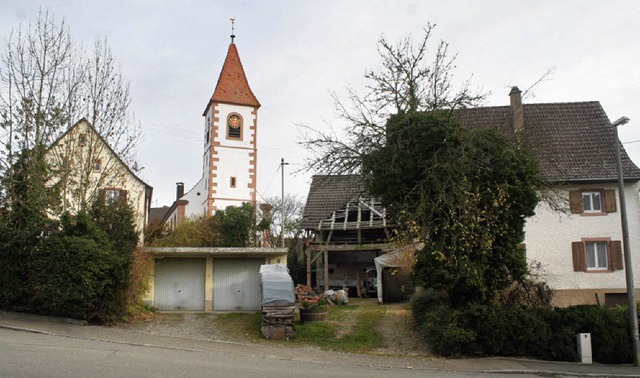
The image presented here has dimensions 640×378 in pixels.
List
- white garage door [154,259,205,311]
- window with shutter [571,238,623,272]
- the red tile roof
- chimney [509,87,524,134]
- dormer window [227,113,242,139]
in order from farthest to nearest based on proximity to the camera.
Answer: the red tile roof, dormer window [227,113,242,139], chimney [509,87,524,134], window with shutter [571,238,623,272], white garage door [154,259,205,311]

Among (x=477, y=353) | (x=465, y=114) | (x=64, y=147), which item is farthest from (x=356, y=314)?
(x=64, y=147)

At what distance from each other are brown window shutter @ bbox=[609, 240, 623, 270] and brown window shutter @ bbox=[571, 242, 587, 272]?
1177 mm

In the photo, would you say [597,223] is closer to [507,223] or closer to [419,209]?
[507,223]

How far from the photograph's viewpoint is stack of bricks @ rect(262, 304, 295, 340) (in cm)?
1689

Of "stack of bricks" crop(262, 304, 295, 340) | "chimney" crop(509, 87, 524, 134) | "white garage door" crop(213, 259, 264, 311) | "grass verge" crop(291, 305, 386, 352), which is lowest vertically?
"grass verge" crop(291, 305, 386, 352)

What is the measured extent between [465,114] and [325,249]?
1316 cm

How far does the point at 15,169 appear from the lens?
17.8m

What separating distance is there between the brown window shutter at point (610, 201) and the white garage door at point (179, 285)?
17634 millimetres

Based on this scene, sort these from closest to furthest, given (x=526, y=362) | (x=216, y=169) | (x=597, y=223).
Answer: (x=526, y=362)
(x=597, y=223)
(x=216, y=169)

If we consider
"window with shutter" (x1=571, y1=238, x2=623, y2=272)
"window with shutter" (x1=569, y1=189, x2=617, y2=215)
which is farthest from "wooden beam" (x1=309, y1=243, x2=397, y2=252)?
"window with shutter" (x1=569, y1=189, x2=617, y2=215)

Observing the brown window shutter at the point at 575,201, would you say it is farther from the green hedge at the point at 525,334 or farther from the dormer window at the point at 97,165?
the dormer window at the point at 97,165

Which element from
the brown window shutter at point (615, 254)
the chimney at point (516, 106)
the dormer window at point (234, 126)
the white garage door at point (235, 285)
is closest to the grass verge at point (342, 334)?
the white garage door at point (235, 285)

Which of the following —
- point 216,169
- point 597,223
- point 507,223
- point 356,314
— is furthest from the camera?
point 216,169

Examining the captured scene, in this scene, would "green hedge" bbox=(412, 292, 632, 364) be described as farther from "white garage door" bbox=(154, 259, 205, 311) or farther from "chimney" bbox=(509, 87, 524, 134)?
"chimney" bbox=(509, 87, 524, 134)
